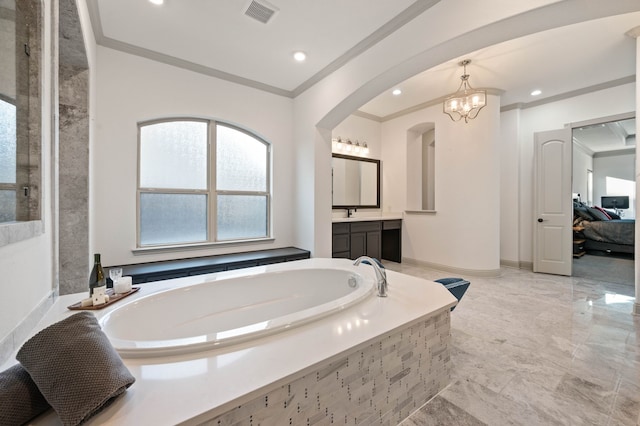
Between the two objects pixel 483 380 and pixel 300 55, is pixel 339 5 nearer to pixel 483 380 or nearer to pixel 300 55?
A: pixel 300 55

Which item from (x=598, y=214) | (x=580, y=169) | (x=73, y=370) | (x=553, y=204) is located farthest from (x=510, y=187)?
(x=73, y=370)

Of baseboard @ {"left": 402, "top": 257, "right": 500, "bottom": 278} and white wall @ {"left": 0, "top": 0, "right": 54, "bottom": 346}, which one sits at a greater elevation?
white wall @ {"left": 0, "top": 0, "right": 54, "bottom": 346}

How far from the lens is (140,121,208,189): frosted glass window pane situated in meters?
3.04

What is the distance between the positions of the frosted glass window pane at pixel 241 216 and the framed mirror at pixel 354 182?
1357 millimetres

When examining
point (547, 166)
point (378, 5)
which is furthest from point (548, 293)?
point (378, 5)

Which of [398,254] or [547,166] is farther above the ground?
[547,166]

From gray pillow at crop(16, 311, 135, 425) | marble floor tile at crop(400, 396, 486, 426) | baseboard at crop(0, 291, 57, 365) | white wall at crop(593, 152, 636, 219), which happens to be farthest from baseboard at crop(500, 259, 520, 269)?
white wall at crop(593, 152, 636, 219)

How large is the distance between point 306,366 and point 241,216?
295 cm

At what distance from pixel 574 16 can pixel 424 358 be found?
2404 mm

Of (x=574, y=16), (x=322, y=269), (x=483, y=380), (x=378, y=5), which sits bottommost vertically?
(x=483, y=380)

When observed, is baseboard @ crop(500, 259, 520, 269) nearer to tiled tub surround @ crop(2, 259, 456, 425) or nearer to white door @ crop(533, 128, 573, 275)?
white door @ crop(533, 128, 573, 275)

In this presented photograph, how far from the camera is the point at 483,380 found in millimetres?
1739

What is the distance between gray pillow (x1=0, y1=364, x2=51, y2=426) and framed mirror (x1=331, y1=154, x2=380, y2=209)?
406 cm

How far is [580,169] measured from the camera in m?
7.54
